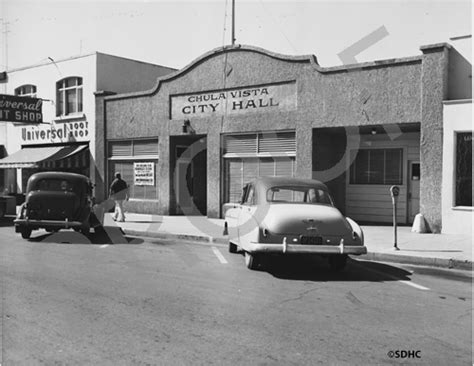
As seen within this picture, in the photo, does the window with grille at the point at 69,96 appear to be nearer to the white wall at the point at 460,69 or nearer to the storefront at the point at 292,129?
the storefront at the point at 292,129

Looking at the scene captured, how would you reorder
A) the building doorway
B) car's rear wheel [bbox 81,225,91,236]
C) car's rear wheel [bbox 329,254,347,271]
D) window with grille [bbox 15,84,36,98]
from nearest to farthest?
car's rear wheel [bbox 329,254,347,271], car's rear wheel [bbox 81,225,91,236], the building doorway, window with grille [bbox 15,84,36,98]

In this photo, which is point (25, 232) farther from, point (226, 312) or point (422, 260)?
point (422, 260)

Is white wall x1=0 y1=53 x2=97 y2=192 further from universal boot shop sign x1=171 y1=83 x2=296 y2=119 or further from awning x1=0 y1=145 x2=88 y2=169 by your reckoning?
universal boot shop sign x1=171 y1=83 x2=296 y2=119

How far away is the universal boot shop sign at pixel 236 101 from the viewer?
1611cm

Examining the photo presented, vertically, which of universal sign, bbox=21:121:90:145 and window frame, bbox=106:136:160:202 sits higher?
universal sign, bbox=21:121:90:145

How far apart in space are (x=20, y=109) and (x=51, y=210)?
39.6ft

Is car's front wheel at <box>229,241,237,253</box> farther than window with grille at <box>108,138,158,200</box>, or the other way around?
window with grille at <box>108,138,158,200</box>

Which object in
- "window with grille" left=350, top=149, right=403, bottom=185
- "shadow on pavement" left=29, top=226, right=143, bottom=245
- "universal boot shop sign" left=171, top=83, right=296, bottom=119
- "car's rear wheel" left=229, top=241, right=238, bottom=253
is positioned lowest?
"shadow on pavement" left=29, top=226, right=143, bottom=245

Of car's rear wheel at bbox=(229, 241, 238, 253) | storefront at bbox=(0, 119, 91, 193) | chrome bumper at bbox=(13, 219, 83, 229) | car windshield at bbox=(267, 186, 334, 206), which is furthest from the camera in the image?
storefront at bbox=(0, 119, 91, 193)

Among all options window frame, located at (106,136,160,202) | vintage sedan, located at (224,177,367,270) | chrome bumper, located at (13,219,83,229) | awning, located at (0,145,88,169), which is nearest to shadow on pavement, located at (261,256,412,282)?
vintage sedan, located at (224,177,367,270)

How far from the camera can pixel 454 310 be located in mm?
6422

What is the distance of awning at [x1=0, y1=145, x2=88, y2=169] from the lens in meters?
21.8

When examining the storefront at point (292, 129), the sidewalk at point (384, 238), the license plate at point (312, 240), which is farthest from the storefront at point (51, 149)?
the license plate at point (312, 240)

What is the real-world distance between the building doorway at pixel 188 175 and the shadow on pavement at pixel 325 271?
32.1 feet
